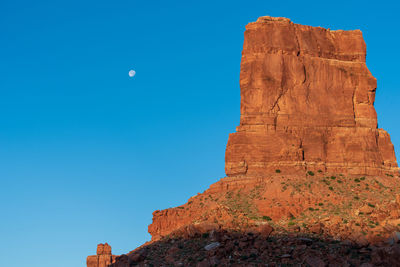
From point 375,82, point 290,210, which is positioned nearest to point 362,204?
point 290,210

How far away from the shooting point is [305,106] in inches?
4690

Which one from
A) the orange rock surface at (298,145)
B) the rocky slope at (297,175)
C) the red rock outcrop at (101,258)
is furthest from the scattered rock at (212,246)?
the red rock outcrop at (101,258)

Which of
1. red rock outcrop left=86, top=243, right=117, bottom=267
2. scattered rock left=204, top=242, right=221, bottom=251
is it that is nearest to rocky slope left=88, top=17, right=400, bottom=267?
scattered rock left=204, top=242, right=221, bottom=251

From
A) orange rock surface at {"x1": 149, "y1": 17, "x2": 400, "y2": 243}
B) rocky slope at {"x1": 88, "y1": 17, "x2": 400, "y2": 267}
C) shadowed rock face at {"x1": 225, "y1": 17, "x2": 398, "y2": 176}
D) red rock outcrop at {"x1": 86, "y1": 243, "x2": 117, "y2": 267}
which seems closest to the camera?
rocky slope at {"x1": 88, "y1": 17, "x2": 400, "y2": 267}

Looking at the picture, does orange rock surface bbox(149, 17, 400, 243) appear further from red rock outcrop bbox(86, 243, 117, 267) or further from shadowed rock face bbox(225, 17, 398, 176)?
red rock outcrop bbox(86, 243, 117, 267)

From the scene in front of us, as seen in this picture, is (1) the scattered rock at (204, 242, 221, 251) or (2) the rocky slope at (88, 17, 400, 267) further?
(1) the scattered rock at (204, 242, 221, 251)

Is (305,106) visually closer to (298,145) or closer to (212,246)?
(298,145)

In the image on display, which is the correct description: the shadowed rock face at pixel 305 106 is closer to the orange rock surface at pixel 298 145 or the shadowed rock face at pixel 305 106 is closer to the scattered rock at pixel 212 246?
the orange rock surface at pixel 298 145

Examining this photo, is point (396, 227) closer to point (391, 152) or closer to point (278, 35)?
point (391, 152)

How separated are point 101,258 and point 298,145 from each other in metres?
62.8

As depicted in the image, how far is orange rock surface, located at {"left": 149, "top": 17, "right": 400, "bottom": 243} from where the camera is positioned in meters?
100

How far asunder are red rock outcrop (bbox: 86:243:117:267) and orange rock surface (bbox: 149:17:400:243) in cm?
5045

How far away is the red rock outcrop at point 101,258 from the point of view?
157750 millimetres

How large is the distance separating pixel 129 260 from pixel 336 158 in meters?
39.1
